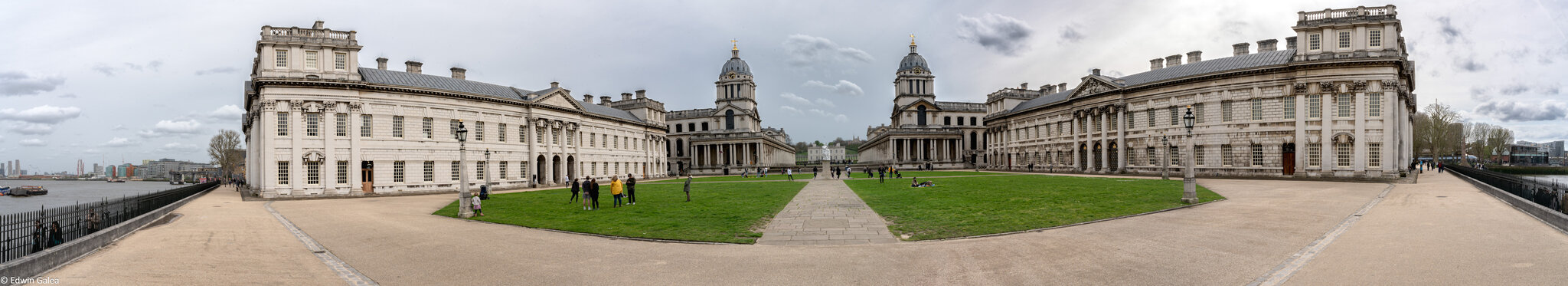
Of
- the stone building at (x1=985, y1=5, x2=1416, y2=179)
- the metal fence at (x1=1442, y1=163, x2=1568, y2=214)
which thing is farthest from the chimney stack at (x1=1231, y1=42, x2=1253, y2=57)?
the metal fence at (x1=1442, y1=163, x2=1568, y2=214)

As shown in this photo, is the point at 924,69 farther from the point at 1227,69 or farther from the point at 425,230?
the point at 425,230

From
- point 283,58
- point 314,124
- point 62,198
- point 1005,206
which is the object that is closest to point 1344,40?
point 1005,206

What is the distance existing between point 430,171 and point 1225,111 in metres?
52.8

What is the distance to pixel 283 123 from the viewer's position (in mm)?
33094

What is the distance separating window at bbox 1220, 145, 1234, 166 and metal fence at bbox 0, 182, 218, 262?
174 ft

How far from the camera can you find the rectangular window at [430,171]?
1501 inches

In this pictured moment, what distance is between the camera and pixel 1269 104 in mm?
39250

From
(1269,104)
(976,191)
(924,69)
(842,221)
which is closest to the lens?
(842,221)

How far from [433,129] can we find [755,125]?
206ft

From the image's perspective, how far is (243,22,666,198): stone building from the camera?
32969mm

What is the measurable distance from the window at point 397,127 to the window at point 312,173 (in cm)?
404

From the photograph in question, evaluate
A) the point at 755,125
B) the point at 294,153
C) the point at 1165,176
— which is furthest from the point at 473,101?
the point at 755,125

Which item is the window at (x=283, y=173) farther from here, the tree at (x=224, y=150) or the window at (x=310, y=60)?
the tree at (x=224, y=150)

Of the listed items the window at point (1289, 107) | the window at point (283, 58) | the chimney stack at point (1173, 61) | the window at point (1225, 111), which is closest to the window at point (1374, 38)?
the window at point (1289, 107)
